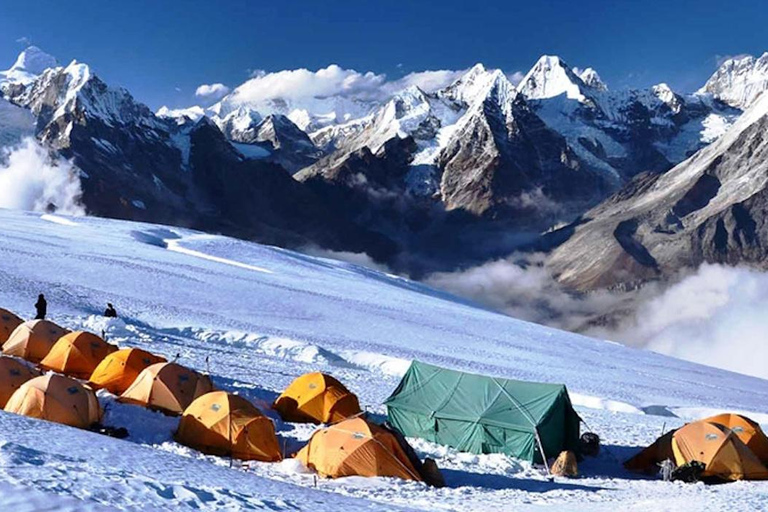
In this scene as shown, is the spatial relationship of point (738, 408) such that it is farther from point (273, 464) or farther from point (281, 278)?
point (281, 278)

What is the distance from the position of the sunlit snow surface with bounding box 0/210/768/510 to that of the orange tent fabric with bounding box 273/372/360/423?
1374 millimetres

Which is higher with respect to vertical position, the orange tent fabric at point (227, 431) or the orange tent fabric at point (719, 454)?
the orange tent fabric at point (719, 454)

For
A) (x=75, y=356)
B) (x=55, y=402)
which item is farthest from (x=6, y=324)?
(x=55, y=402)

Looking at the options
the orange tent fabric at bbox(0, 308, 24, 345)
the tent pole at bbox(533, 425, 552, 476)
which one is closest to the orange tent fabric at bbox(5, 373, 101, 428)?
the orange tent fabric at bbox(0, 308, 24, 345)

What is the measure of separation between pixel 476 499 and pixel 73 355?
647 inches

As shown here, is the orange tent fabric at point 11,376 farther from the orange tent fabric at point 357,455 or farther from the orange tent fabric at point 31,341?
A: the orange tent fabric at point 357,455

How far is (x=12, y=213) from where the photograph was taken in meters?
96.7

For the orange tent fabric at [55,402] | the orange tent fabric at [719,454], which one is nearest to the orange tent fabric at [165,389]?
the orange tent fabric at [55,402]

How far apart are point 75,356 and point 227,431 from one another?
30.3 ft

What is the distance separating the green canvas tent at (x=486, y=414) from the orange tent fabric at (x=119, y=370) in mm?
8903

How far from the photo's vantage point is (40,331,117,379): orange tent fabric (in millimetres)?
27094

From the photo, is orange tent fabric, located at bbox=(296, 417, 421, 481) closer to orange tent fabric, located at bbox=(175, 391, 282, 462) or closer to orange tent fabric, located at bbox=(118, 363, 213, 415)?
orange tent fabric, located at bbox=(175, 391, 282, 462)

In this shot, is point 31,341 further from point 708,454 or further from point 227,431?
point 708,454

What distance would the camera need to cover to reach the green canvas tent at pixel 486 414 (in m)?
24.2
